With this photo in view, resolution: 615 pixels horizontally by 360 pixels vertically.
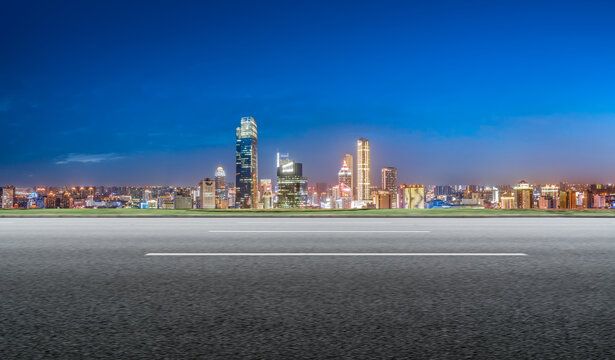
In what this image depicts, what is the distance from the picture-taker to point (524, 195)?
1012 inches

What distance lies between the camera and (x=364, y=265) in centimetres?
596

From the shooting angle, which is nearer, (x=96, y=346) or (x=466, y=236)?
(x=96, y=346)

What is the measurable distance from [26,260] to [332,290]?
5127mm

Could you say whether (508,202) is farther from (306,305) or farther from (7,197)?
(7,197)

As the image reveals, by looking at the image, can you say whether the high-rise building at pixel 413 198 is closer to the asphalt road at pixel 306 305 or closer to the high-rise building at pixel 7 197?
the asphalt road at pixel 306 305

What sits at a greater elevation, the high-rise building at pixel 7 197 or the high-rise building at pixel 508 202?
the high-rise building at pixel 7 197

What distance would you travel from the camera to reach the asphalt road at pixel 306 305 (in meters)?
2.94

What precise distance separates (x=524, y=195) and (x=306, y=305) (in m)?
25.7

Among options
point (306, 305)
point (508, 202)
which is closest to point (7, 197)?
point (306, 305)

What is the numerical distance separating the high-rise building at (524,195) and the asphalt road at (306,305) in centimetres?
1933

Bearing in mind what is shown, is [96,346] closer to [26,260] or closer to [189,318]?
[189,318]

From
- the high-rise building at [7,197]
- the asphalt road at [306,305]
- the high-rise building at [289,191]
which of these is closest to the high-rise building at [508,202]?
the asphalt road at [306,305]

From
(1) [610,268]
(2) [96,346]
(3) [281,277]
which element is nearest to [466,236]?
(1) [610,268]

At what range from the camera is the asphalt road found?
2938 millimetres
